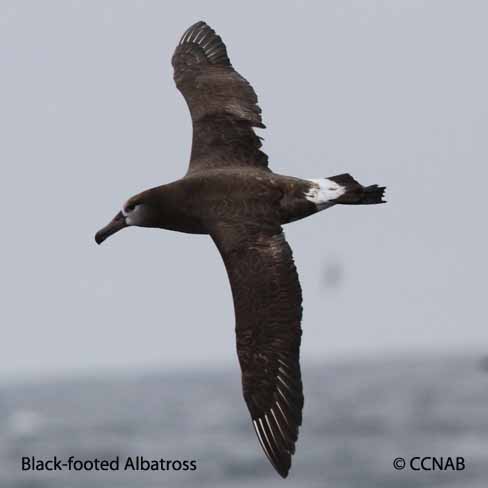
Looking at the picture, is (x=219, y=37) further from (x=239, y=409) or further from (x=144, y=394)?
(x=144, y=394)

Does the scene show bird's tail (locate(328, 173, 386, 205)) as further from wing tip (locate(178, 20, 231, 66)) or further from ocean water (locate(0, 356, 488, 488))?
ocean water (locate(0, 356, 488, 488))

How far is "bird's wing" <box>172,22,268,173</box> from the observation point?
56.9 ft

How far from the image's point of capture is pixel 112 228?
55.8 ft

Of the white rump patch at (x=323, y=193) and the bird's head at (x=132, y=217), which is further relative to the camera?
the bird's head at (x=132, y=217)

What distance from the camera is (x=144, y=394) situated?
4788 inches

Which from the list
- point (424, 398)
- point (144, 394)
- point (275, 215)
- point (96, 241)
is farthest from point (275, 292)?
point (144, 394)

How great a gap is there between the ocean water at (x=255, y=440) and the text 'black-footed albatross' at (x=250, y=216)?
81.6 ft

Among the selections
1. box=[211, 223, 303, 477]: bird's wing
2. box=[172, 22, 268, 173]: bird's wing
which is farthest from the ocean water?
box=[211, 223, 303, 477]: bird's wing

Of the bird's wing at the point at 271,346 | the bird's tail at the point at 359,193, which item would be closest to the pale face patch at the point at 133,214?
the bird's wing at the point at 271,346

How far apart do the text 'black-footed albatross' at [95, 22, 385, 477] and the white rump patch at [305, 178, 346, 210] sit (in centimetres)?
1

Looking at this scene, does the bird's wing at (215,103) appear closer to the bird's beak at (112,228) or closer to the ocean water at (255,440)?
the bird's beak at (112,228)

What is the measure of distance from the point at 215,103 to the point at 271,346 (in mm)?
4382

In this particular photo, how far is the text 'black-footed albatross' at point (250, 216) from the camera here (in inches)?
583

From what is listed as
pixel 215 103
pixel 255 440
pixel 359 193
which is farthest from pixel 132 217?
pixel 255 440
